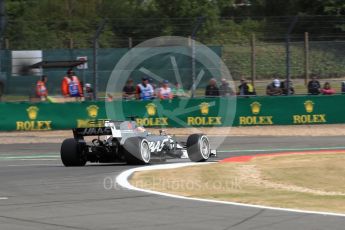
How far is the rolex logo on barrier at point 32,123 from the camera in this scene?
25.8 m

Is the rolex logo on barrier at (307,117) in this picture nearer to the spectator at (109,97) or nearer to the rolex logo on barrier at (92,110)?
the spectator at (109,97)

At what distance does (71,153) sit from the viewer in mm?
16625

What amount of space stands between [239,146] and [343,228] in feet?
46.0

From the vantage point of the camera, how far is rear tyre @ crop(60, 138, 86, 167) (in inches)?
648

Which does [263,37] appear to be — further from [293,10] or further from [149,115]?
[293,10]

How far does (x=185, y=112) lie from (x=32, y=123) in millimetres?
4819

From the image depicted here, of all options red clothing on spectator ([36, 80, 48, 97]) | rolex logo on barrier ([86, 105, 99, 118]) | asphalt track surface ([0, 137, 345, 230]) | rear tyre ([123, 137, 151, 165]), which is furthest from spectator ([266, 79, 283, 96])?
asphalt track surface ([0, 137, 345, 230])

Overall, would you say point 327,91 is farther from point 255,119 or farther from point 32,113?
point 32,113

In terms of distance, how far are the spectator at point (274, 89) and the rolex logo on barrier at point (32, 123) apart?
7629 millimetres

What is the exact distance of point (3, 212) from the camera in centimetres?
999

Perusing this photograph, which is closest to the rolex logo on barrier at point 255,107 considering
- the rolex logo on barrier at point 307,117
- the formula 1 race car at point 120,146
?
the rolex logo on barrier at point 307,117

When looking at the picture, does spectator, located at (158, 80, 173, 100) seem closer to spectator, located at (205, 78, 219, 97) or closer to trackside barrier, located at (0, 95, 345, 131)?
trackside barrier, located at (0, 95, 345, 131)

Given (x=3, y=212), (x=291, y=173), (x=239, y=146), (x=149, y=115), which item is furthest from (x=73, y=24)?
(x=3, y=212)

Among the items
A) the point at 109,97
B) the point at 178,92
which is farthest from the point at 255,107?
the point at 109,97
